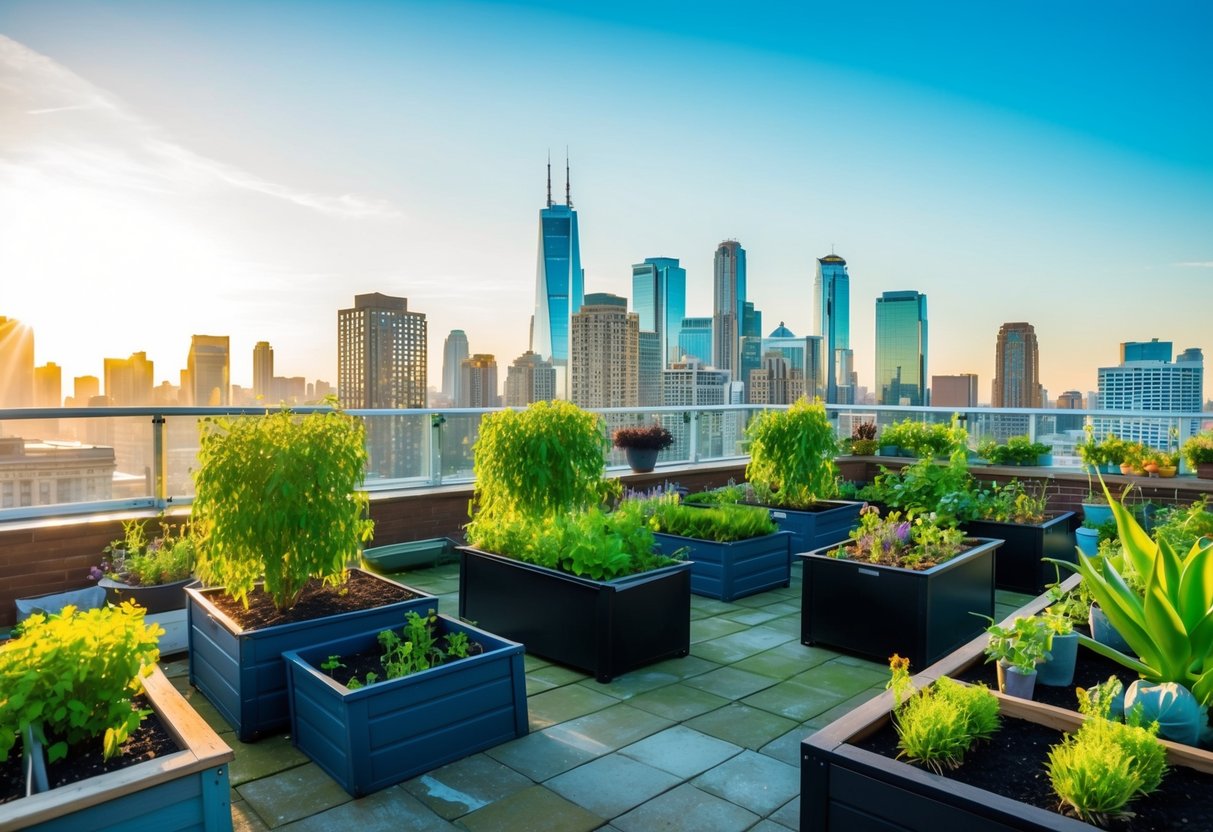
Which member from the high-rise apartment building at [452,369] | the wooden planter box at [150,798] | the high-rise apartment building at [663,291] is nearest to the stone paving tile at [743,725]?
the wooden planter box at [150,798]

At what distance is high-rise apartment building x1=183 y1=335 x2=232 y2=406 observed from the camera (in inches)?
236

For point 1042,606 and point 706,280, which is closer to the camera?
point 1042,606

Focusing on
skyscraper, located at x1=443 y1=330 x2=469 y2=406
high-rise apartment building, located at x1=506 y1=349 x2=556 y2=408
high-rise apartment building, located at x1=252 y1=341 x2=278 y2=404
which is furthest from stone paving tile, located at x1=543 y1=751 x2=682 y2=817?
skyscraper, located at x1=443 y1=330 x2=469 y2=406

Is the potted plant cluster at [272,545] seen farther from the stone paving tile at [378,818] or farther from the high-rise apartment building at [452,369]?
the high-rise apartment building at [452,369]

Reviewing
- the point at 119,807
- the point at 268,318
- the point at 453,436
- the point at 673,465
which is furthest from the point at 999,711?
the point at 268,318

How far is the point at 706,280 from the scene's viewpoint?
26.0 m

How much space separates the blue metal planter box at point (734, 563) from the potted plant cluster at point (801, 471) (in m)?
0.72

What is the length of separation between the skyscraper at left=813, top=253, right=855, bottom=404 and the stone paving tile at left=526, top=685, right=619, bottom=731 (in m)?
9.17

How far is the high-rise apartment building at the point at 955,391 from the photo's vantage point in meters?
9.73

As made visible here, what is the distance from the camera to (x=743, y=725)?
11.5 feet

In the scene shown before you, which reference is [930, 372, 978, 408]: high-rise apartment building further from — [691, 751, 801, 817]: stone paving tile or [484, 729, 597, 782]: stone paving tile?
[484, 729, 597, 782]: stone paving tile

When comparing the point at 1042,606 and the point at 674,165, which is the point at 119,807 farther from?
Result: the point at 674,165

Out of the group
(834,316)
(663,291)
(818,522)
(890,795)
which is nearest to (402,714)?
(890,795)

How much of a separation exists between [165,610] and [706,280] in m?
23.0
